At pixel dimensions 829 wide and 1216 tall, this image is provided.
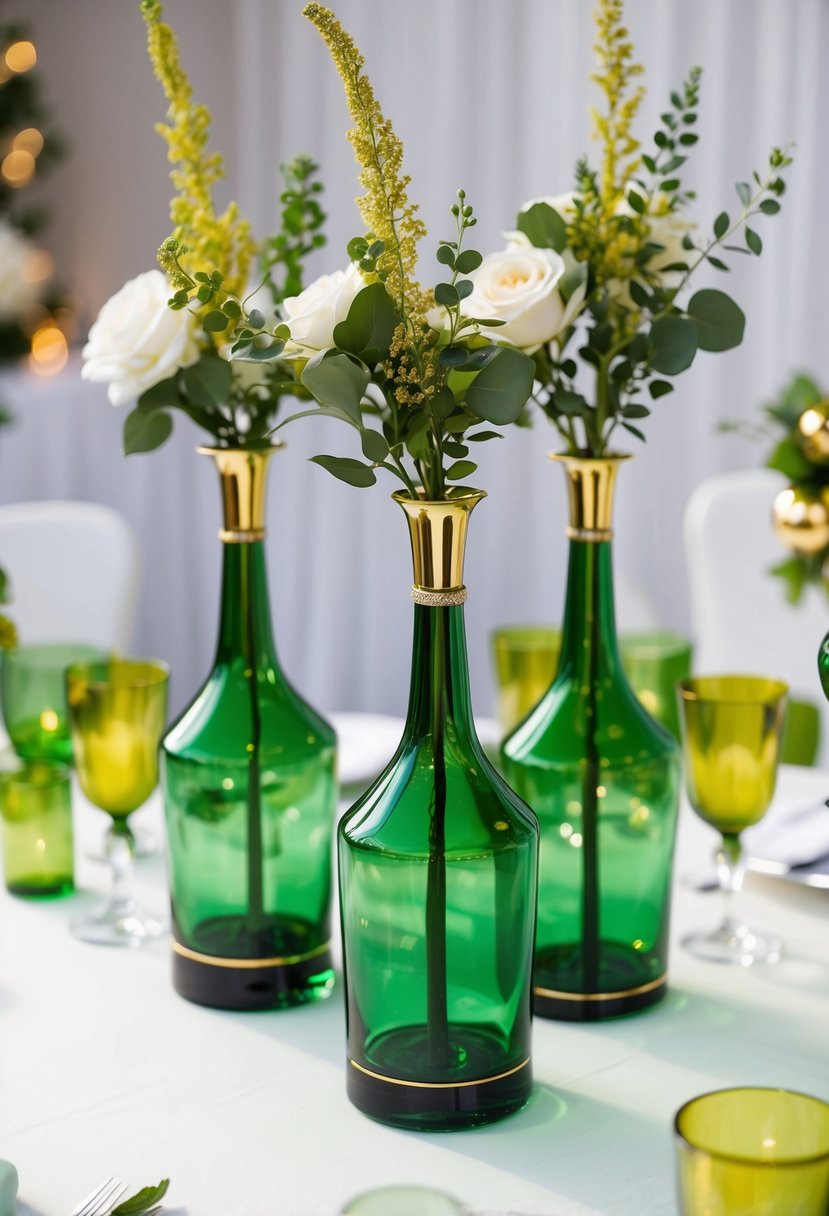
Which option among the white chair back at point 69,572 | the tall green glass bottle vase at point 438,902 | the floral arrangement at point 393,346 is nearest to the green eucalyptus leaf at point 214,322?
the floral arrangement at point 393,346

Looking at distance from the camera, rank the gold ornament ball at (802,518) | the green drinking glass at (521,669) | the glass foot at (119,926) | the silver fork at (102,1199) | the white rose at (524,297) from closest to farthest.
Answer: the silver fork at (102,1199), the white rose at (524,297), the glass foot at (119,926), the green drinking glass at (521,669), the gold ornament ball at (802,518)

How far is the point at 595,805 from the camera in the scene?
1025 mm

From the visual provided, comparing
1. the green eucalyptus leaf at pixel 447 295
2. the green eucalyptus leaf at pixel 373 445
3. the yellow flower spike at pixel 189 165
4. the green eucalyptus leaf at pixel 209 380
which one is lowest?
the green eucalyptus leaf at pixel 373 445

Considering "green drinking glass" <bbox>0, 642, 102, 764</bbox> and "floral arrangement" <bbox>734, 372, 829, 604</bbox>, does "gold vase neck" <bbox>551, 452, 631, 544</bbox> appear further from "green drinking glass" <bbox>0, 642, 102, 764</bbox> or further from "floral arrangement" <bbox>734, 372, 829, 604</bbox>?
"floral arrangement" <bbox>734, 372, 829, 604</bbox>

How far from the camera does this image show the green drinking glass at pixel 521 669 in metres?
1.41

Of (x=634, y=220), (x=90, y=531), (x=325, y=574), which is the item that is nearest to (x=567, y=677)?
(x=634, y=220)

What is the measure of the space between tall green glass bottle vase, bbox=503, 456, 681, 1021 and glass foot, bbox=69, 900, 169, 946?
33 cm

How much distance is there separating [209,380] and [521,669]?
52 centimetres

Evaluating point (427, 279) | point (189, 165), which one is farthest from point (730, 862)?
point (427, 279)

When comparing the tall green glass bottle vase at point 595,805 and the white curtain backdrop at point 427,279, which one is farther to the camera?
the white curtain backdrop at point 427,279

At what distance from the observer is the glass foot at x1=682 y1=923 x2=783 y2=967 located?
1.13 metres

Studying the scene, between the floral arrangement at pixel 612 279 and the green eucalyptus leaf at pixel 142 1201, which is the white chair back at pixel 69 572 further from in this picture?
the green eucalyptus leaf at pixel 142 1201

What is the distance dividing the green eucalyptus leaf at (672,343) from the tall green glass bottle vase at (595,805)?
0.08 meters

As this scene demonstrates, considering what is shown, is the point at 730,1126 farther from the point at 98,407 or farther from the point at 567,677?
the point at 98,407
